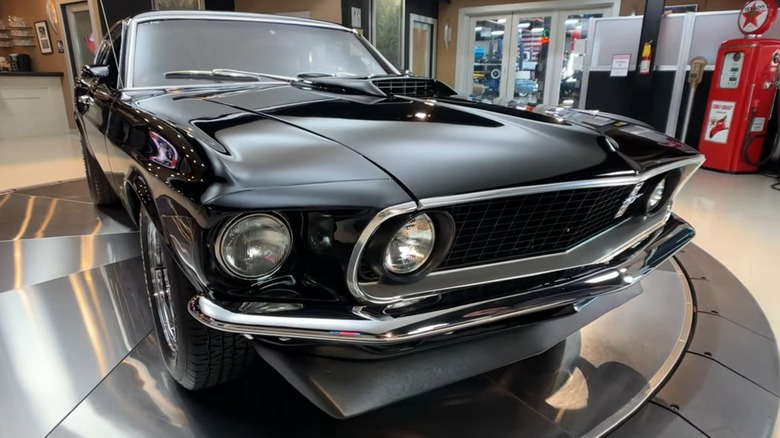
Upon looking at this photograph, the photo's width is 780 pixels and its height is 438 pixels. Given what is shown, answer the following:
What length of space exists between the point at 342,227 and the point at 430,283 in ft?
0.73

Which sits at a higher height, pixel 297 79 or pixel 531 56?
pixel 531 56

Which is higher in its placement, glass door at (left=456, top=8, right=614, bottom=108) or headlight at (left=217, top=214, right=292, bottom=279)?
glass door at (left=456, top=8, right=614, bottom=108)

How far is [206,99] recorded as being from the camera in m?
1.45

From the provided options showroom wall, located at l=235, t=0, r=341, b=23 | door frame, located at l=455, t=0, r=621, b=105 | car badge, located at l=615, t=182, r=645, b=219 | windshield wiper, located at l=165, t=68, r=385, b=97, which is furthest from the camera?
door frame, located at l=455, t=0, r=621, b=105

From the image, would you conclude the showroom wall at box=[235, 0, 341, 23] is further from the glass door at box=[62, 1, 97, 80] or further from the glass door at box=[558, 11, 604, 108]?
the glass door at box=[558, 11, 604, 108]

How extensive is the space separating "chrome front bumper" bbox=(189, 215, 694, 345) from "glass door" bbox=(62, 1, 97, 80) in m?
7.84

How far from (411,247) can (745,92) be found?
16.2 ft

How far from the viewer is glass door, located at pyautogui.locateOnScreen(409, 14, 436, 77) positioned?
Answer: 26.7 ft

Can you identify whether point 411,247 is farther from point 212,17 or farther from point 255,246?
point 212,17

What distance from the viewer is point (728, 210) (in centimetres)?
342

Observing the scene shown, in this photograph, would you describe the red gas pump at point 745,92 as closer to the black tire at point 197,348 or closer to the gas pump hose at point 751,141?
the gas pump hose at point 751,141

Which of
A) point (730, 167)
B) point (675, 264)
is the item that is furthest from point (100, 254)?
point (730, 167)

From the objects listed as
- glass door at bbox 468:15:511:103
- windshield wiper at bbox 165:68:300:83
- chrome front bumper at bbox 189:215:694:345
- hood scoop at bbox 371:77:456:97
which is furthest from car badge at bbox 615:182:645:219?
glass door at bbox 468:15:511:103

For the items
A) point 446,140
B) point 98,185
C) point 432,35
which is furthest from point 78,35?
point 446,140
